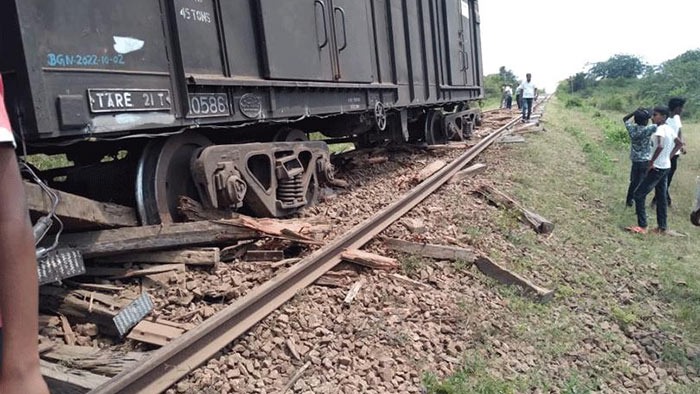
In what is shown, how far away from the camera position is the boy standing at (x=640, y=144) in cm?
806

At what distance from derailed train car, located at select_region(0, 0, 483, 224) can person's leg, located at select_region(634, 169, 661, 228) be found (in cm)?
411

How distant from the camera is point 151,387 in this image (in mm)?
2664

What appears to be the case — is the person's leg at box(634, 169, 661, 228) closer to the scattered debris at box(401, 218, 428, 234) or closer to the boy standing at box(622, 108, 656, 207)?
the boy standing at box(622, 108, 656, 207)

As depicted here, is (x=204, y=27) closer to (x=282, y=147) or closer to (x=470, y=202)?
(x=282, y=147)

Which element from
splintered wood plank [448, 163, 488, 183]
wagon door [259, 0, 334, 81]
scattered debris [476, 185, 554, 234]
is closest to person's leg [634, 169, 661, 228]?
scattered debris [476, 185, 554, 234]

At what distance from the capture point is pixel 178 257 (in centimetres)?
412

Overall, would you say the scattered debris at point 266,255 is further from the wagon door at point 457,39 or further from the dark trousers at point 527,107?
the dark trousers at point 527,107

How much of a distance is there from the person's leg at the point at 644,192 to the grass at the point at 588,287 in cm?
25

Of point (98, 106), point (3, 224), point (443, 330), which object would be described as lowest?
point (443, 330)

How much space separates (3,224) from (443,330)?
9.81 ft

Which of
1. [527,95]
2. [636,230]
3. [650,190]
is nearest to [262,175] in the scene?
[636,230]

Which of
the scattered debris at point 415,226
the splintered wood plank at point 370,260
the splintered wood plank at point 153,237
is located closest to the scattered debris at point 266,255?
the splintered wood plank at point 153,237

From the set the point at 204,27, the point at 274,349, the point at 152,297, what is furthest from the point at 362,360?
the point at 204,27

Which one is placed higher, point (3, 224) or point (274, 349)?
point (3, 224)
